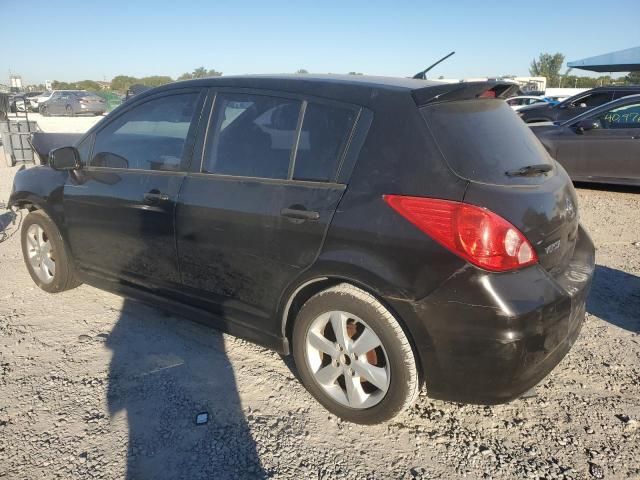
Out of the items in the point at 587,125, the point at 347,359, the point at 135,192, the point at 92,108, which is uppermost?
the point at 92,108

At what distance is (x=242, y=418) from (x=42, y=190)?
8.39 ft

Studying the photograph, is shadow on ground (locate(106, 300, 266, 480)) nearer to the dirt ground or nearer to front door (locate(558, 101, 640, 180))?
the dirt ground

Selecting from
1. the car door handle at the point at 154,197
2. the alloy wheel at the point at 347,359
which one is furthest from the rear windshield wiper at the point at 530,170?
the car door handle at the point at 154,197

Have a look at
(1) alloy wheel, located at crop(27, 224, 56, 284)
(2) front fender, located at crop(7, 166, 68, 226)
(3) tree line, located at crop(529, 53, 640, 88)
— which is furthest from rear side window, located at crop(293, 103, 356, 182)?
(3) tree line, located at crop(529, 53, 640, 88)

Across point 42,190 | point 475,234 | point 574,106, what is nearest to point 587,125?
point 574,106

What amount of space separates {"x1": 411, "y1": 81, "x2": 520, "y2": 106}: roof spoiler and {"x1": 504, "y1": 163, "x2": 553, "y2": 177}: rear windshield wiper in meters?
0.45

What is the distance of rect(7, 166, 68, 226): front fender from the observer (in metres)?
3.82

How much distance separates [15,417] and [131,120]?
1991 millimetres

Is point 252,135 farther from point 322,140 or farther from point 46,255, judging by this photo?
point 46,255

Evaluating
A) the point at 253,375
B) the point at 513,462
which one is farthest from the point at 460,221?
the point at 253,375

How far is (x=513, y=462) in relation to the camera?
2.32m

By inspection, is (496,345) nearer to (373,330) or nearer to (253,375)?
(373,330)

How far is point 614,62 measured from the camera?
30625 mm

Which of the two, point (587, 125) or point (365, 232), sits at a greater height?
point (587, 125)
